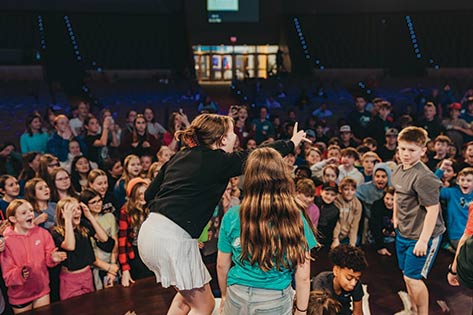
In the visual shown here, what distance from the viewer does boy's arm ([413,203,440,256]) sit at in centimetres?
312

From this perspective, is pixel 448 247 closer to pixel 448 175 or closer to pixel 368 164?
pixel 448 175

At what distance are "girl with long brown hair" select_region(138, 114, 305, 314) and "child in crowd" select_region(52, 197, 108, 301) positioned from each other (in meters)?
1.49

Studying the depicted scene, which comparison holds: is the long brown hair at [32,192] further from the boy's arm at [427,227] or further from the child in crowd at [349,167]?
the child in crowd at [349,167]

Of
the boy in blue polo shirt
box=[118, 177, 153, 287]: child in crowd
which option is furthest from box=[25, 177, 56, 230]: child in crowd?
the boy in blue polo shirt

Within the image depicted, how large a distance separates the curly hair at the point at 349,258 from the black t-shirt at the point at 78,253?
1.88m

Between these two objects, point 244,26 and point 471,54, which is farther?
point 244,26

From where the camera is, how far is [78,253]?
3.83 metres

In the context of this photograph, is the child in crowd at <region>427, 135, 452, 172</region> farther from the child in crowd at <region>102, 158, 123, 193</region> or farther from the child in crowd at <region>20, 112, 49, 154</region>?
the child in crowd at <region>20, 112, 49, 154</region>

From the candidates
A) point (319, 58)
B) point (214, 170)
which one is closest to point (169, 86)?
point (319, 58)

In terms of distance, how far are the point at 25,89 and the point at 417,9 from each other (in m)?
12.6

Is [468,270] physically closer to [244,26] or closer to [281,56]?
[281,56]

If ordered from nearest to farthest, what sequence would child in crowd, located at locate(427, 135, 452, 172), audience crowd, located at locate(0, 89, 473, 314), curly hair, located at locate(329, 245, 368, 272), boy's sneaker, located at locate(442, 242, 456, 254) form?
1. curly hair, located at locate(329, 245, 368, 272)
2. audience crowd, located at locate(0, 89, 473, 314)
3. boy's sneaker, located at locate(442, 242, 456, 254)
4. child in crowd, located at locate(427, 135, 452, 172)

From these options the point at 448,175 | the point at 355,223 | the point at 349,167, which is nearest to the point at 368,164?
the point at 349,167

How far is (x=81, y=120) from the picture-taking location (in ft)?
24.0
